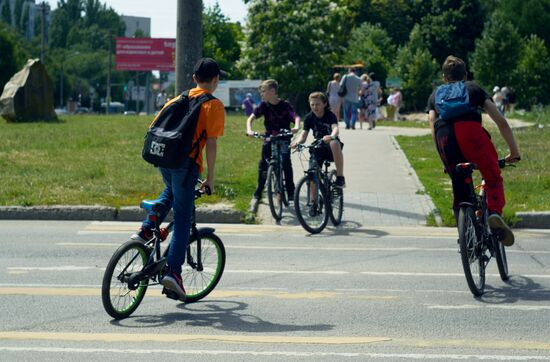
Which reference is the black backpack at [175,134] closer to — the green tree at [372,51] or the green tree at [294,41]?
the green tree at [294,41]

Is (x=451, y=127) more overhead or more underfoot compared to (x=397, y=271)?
more overhead

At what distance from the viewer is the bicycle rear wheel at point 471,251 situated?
8406 millimetres

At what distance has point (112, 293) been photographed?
763 centimetres

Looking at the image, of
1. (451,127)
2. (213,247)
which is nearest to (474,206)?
(451,127)

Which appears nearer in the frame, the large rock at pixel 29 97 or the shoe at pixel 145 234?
the shoe at pixel 145 234

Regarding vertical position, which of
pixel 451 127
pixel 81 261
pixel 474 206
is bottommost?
pixel 81 261

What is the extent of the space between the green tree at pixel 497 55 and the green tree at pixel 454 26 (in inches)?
855

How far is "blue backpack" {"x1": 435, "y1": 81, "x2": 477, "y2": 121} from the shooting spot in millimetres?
8797

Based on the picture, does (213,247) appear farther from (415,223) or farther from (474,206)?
(415,223)

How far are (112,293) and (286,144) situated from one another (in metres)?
6.28

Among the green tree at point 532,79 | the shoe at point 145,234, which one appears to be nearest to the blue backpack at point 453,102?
the shoe at point 145,234

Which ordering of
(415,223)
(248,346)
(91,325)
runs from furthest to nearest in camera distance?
(415,223)
(91,325)
(248,346)

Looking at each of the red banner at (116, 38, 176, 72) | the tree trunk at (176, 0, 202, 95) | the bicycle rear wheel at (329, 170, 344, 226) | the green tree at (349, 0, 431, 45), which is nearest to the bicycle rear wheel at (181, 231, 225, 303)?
the bicycle rear wheel at (329, 170, 344, 226)

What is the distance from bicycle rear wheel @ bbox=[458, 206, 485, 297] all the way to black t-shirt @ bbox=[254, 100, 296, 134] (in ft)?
17.2
